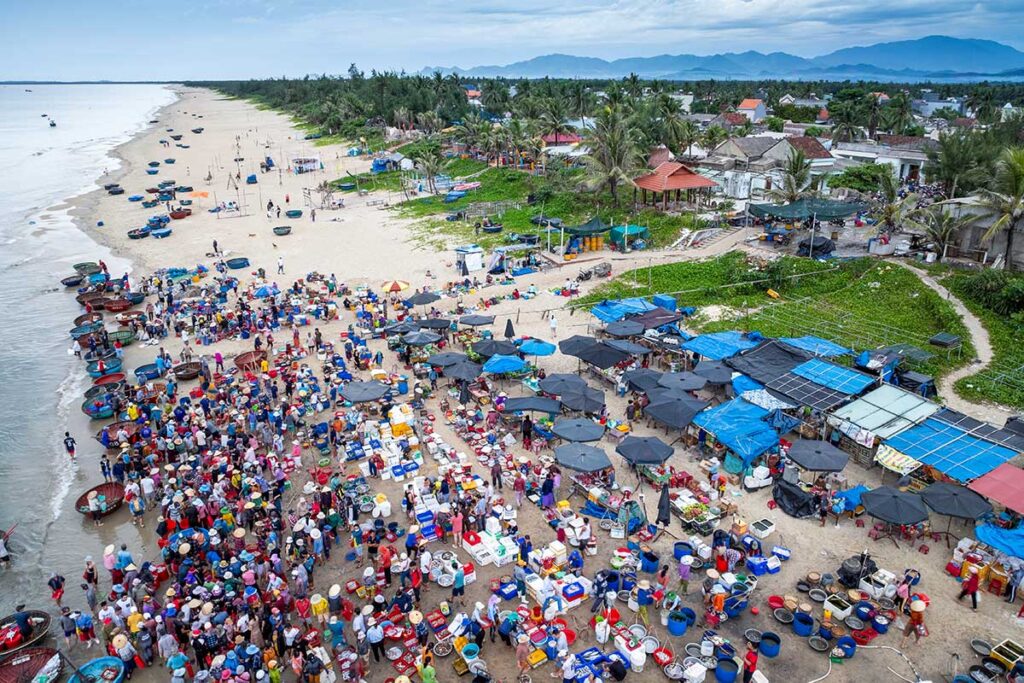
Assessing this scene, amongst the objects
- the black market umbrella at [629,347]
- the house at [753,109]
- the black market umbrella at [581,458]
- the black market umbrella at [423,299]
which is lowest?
the black market umbrella at [581,458]

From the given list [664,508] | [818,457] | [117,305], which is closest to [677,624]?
[664,508]

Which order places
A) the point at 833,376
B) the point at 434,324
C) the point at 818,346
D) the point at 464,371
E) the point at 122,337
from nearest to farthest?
1. the point at 833,376
2. the point at 464,371
3. the point at 818,346
4. the point at 434,324
5. the point at 122,337

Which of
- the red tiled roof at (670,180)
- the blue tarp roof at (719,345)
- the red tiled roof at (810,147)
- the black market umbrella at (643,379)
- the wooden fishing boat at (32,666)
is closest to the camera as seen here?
the wooden fishing boat at (32,666)

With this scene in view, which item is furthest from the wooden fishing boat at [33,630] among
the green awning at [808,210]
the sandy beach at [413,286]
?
the green awning at [808,210]

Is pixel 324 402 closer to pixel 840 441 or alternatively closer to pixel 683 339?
pixel 683 339

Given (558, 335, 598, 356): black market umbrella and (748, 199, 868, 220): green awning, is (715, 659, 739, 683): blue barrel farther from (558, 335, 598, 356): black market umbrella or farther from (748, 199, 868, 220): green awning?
(748, 199, 868, 220): green awning

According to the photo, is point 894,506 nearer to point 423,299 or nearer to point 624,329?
point 624,329

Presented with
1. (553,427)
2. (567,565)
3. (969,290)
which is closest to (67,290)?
(553,427)

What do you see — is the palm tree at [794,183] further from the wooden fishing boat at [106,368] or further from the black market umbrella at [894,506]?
the wooden fishing boat at [106,368]
